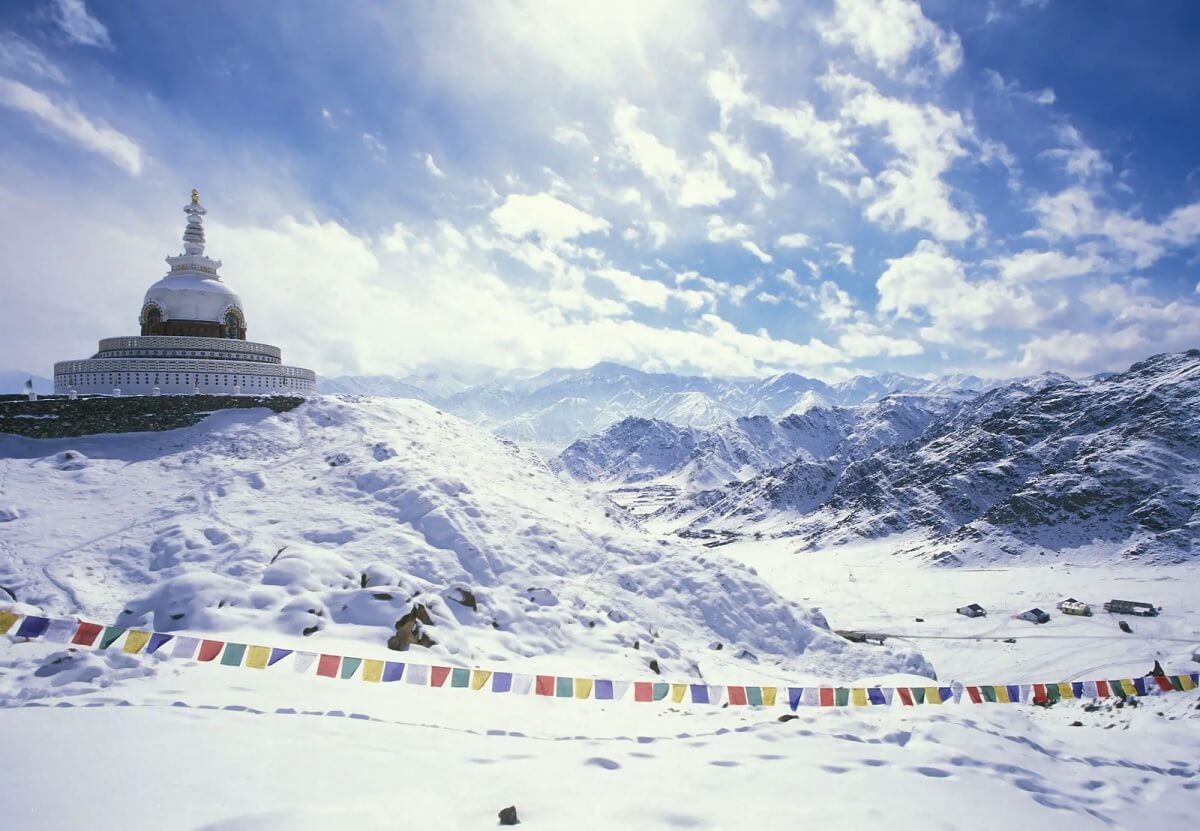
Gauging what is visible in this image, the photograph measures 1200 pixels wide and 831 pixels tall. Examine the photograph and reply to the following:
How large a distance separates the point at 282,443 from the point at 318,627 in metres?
14.4

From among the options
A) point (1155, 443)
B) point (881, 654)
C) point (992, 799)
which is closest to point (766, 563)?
point (1155, 443)

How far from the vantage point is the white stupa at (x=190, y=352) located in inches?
1313

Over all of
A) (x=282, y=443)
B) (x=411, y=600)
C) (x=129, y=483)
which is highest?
(x=282, y=443)

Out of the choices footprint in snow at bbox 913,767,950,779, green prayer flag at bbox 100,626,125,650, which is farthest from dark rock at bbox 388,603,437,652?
footprint in snow at bbox 913,767,950,779

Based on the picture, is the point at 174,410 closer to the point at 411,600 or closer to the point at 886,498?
the point at 411,600

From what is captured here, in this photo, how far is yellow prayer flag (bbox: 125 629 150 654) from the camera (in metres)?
14.1

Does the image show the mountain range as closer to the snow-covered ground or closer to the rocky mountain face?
the rocky mountain face

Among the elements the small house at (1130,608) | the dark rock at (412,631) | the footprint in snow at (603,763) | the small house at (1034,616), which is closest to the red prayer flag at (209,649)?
the dark rock at (412,631)

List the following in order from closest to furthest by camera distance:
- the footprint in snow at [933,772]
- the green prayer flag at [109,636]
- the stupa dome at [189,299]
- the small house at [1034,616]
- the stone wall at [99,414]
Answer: the footprint in snow at [933,772], the green prayer flag at [109,636], the stone wall at [99,414], the stupa dome at [189,299], the small house at [1034,616]

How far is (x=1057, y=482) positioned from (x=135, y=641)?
5374 inches

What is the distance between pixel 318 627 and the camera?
1770 cm

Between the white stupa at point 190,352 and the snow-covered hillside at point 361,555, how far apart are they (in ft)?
19.7

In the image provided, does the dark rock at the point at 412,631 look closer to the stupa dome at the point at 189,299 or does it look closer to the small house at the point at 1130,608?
the stupa dome at the point at 189,299

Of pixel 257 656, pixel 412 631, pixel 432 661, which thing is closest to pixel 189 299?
pixel 412 631
